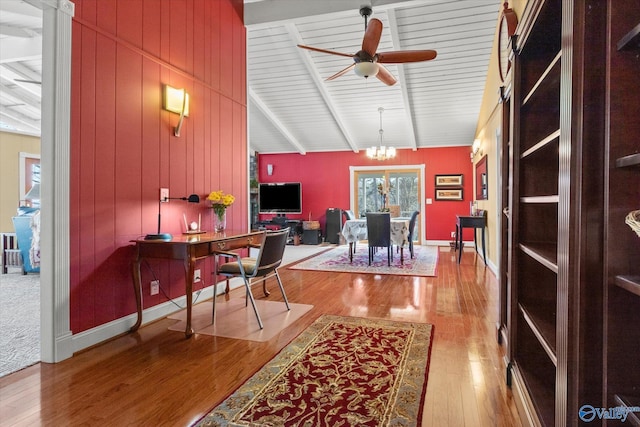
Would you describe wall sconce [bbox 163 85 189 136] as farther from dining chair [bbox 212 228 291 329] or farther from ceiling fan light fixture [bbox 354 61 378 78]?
ceiling fan light fixture [bbox 354 61 378 78]

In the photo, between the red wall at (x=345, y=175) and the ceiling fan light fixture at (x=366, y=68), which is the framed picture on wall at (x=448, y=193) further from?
the ceiling fan light fixture at (x=366, y=68)

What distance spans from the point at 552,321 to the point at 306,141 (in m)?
8.04

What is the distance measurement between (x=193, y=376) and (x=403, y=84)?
5.46 metres

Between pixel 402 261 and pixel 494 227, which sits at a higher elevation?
pixel 494 227

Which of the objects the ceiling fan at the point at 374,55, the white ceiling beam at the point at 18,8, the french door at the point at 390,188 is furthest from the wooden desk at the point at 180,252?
the french door at the point at 390,188

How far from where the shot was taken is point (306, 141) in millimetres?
9203

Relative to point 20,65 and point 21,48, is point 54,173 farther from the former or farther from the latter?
point 20,65

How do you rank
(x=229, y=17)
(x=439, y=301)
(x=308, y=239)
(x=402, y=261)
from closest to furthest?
(x=439, y=301) → (x=229, y=17) → (x=402, y=261) → (x=308, y=239)

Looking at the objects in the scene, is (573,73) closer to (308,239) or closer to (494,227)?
(494,227)

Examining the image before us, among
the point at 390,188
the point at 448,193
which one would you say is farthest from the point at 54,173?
the point at 448,193

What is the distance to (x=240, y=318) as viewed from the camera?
3207mm

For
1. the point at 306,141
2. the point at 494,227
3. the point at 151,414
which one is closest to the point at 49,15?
the point at 151,414

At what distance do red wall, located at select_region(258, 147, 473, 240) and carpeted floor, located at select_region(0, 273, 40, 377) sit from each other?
6153 millimetres

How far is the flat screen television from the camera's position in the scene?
9.66 meters
